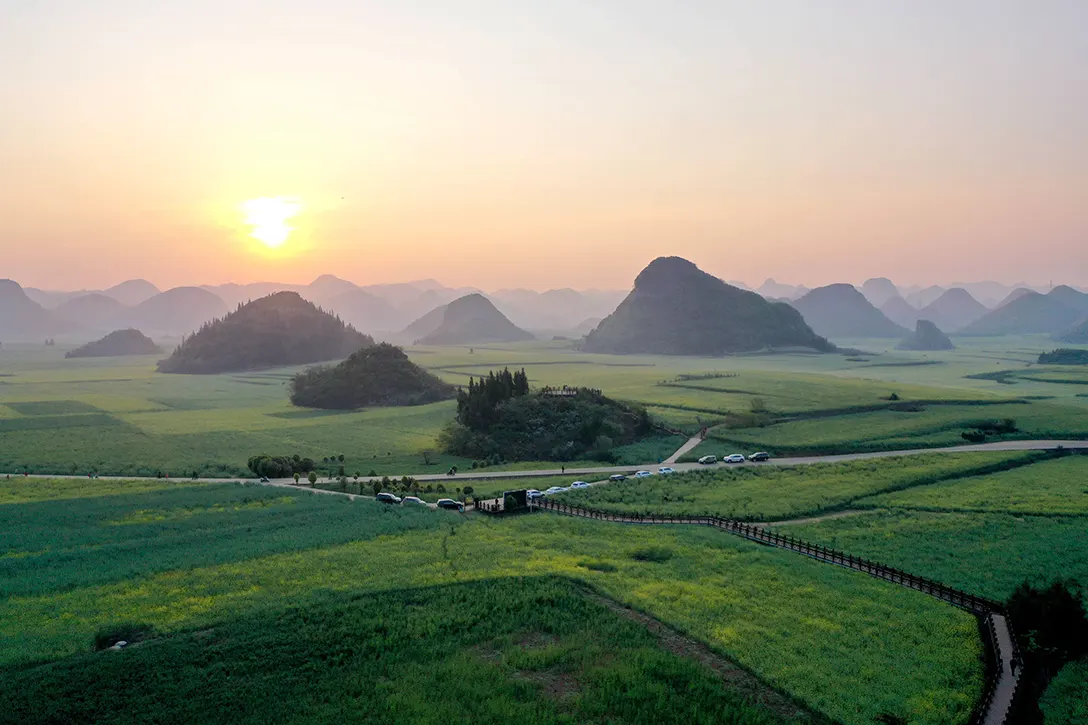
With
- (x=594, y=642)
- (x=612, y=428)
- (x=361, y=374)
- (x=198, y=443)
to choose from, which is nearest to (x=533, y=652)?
(x=594, y=642)

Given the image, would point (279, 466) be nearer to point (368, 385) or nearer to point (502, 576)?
point (502, 576)

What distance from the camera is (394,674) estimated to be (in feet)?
94.6

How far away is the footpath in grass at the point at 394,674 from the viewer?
2580cm

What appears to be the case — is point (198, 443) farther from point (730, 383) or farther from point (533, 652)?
point (730, 383)

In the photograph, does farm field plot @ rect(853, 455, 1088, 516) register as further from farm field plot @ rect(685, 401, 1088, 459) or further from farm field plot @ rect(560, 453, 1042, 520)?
farm field plot @ rect(685, 401, 1088, 459)

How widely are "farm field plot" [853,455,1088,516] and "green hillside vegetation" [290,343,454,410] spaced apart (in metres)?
92.6

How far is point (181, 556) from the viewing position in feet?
140

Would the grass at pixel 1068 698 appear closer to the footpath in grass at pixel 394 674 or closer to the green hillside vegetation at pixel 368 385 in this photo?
the footpath in grass at pixel 394 674

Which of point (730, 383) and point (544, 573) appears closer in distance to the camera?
point (544, 573)

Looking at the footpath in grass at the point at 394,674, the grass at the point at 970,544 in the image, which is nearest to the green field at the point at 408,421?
the grass at the point at 970,544

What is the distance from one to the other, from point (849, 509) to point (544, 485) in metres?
25.2

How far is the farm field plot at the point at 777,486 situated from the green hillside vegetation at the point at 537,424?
15994 mm

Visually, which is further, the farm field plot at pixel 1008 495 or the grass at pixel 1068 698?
the farm field plot at pixel 1008 495

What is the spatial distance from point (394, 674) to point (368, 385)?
112110mm
